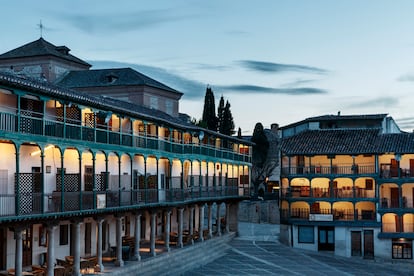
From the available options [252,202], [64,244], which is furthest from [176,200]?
[252,202]

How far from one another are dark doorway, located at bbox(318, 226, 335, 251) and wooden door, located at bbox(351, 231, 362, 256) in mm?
1804

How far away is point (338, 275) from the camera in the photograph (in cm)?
4731

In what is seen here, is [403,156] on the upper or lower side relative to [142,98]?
lower

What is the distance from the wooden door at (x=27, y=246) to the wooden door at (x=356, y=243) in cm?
3230

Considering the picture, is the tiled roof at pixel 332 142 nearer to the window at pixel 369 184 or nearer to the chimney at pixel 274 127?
the window at pixel 369 184

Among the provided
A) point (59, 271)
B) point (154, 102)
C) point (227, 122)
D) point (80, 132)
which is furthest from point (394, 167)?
point (227, 122)

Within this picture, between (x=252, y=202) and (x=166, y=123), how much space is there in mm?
35260

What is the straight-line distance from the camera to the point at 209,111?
94312mm

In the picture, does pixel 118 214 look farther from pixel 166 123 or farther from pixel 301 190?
pixel 301 190

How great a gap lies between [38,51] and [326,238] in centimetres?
3336

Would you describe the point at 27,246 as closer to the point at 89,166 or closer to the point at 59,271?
the point at 59,271

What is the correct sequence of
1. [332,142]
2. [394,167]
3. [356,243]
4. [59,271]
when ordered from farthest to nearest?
[332,142]
[394,167]
[356,243]
[59,271]

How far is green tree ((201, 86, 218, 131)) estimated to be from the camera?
9381 cm

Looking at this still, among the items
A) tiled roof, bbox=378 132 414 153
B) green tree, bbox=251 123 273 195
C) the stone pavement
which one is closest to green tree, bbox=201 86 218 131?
green tree, bbox=251 123 273 195
